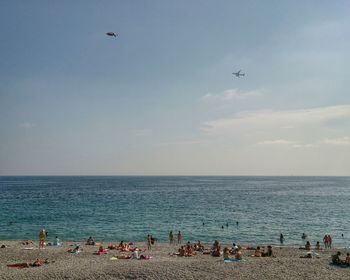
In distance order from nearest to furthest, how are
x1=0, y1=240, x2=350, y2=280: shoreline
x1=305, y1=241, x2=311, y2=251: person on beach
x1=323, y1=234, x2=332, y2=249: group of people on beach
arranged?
1. x1=0, y1=240, x2=350, y2=280: shoreline
2. x1=305, y1=241, x2=311, y2=251: person on beach
3. x1=323, y1=234, x2=332, y2=249: group of people on beach

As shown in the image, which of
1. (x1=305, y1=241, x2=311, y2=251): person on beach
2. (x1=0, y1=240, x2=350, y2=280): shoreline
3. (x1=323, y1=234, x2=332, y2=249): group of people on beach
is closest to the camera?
(x1=0, y1=240, x2=350, y2=280): shoreline

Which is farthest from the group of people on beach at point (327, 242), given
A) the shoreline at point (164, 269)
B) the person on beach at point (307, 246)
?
the shoreline at point (164, 269)

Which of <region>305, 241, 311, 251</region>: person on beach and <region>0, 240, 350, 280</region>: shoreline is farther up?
<region>0, 240, 350, 280</region>: shoreline

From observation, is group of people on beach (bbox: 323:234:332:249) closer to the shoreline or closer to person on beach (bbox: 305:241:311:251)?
person on beach (bbox: 305:241:311:251)

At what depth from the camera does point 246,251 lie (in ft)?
111

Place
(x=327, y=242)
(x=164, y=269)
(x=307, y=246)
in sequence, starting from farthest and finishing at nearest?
(x=327, y=242), (x=307, y=246), (x=164, y=269)

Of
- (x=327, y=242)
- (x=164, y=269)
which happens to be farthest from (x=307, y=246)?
(x=164, y=269)

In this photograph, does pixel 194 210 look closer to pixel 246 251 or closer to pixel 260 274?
pixel 246 251

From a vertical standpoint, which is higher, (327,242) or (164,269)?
(164,269)

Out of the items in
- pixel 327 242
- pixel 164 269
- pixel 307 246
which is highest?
pixel 164 269

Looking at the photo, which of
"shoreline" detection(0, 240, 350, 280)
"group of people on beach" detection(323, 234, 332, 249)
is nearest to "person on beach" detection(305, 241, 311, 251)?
"group of people on beach" detection(323, 234, 332, 249)

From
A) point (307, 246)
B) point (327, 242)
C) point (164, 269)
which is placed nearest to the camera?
point (164, 269)

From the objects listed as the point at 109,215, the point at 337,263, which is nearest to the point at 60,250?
the point at 337,263

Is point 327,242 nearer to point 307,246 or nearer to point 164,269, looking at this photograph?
point 307,246
